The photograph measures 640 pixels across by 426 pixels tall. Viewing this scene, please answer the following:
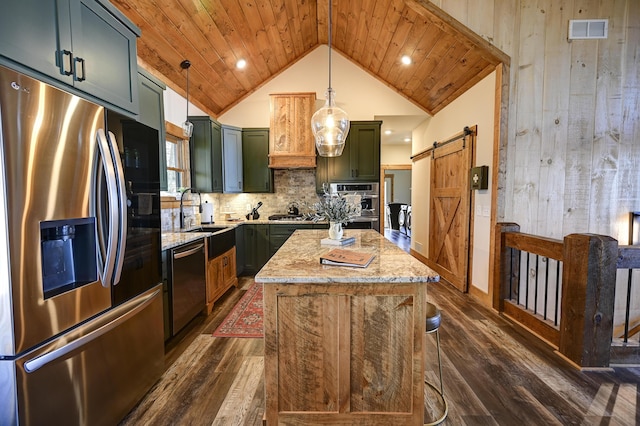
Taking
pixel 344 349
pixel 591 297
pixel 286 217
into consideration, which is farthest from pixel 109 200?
pixel 286 217

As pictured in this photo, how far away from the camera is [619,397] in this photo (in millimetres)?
1783

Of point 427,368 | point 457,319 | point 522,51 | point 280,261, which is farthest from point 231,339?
point 522,51

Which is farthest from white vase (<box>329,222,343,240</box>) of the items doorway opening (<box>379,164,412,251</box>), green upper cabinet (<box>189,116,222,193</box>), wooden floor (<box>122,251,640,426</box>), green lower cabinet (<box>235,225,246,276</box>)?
doorway opening (<box>379,164,412,251</box>)

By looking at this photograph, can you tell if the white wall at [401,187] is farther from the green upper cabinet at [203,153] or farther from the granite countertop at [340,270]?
the granite countertop at [340,270]

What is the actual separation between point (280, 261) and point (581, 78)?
3.64 metres

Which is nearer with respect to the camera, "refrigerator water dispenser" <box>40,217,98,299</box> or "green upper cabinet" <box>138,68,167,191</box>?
"refrigerator water dispenser" <box>40,217,98,299</box>

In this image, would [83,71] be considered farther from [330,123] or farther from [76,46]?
[330,123]

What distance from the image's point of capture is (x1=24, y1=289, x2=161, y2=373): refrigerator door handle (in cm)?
109

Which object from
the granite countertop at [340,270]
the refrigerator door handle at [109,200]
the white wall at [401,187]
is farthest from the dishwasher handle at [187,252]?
the white wall at [401,187]

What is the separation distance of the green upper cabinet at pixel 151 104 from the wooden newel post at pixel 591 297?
3.44 meters

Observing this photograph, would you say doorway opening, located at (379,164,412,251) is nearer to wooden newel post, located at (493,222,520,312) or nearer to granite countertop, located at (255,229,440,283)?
wooden newel post, located at (493,222,520,312)

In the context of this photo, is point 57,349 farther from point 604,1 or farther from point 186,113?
point 604,1

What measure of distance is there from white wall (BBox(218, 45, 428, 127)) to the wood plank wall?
211 centimetres

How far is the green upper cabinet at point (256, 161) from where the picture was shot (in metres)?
4.68
